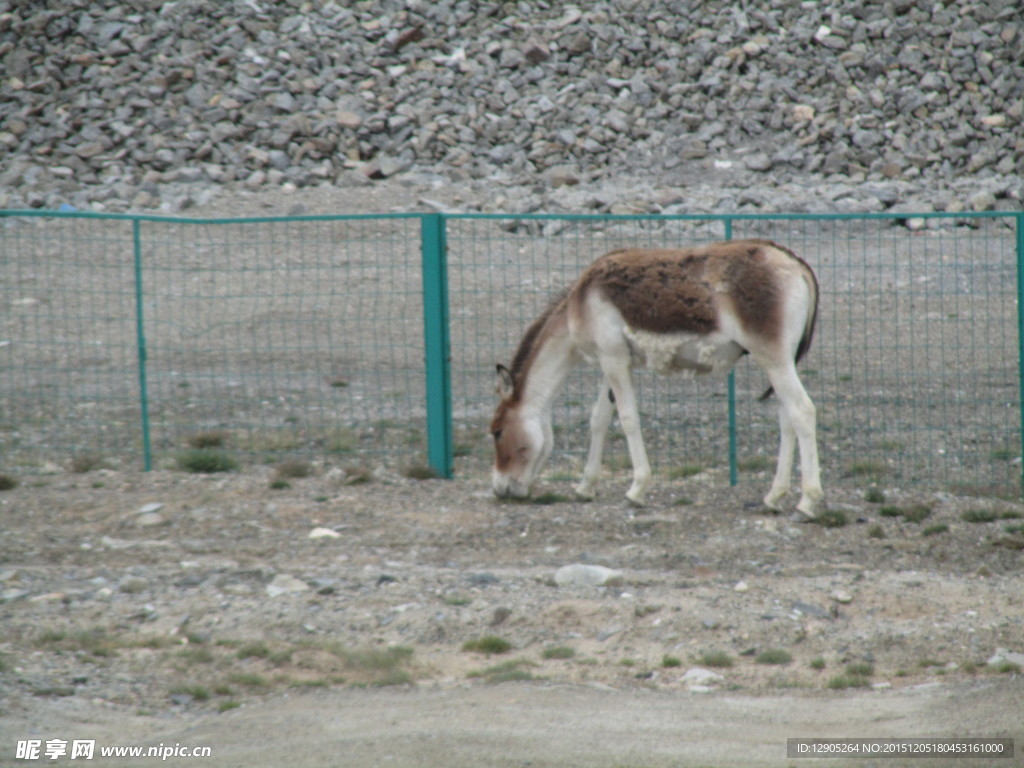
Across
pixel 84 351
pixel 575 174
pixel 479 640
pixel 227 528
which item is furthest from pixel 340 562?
pixel 575 174

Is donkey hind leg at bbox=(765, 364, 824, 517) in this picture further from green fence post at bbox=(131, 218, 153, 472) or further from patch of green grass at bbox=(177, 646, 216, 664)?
green fence post at bbox=(131, 218, 153, 472)

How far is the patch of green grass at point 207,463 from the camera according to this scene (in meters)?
9.34

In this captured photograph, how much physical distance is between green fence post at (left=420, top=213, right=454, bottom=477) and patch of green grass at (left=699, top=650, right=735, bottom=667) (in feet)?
12.8

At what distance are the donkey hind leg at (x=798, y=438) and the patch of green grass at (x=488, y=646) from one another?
291 cm

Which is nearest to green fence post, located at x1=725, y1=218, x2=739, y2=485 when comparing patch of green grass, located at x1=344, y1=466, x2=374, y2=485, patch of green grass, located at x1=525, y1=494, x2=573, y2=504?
patch of green grass, located at x1=525, y1=494, x2=573, y2=504

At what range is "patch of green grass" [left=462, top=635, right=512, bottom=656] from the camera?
234 inches

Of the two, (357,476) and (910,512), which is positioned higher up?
(357,476)

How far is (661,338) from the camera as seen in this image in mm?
8000

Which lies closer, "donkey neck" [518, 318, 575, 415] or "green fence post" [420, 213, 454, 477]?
"donkey neck" [518, 318, 575, 415]

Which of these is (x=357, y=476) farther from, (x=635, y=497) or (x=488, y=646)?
(x=488, y=646)

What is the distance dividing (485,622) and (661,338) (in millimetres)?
2625

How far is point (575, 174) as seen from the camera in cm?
1947

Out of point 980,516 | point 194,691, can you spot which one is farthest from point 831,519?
point 194,691

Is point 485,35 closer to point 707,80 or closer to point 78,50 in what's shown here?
point 707,80
